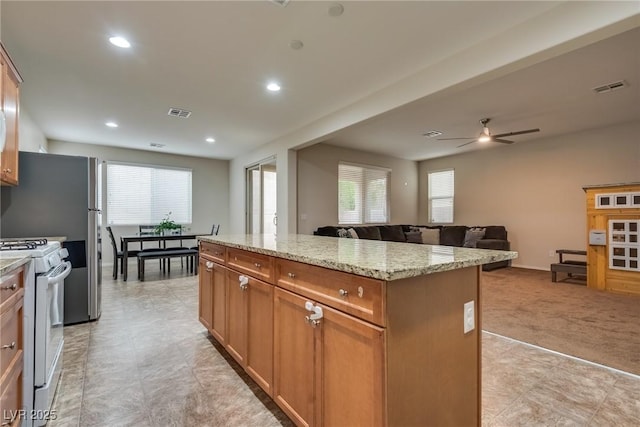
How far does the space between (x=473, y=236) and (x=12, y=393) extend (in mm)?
6927

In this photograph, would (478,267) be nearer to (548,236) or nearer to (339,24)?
(339,24)

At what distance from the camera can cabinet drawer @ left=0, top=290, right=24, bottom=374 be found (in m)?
1.24

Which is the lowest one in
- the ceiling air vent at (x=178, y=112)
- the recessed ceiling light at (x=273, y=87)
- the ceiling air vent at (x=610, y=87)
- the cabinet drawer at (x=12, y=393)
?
the cabinet drawer at (x=12, y=393)

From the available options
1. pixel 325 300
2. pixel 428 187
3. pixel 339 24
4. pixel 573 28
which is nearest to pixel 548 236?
pixel 428 187

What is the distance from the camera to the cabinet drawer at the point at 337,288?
1.05 m

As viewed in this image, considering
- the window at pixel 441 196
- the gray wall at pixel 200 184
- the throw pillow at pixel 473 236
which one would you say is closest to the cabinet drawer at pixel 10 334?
the gray wall at pixel 200 184

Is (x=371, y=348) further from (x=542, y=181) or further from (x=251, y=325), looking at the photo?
(x=542, y=181)

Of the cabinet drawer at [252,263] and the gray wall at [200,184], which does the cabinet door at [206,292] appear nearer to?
the cabinet drawer at [252,263]

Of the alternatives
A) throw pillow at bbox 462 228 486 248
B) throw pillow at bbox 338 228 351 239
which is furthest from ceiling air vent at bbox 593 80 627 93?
throw pillow at bbox 338 228 351 239

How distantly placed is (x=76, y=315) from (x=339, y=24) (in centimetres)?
379

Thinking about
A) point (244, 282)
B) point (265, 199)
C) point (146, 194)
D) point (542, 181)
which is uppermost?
point (542, 181)

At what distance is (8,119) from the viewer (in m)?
2.29

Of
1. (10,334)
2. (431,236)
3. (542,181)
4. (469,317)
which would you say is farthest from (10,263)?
(542,181)

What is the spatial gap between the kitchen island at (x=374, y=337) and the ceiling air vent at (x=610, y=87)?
12.5 ft
